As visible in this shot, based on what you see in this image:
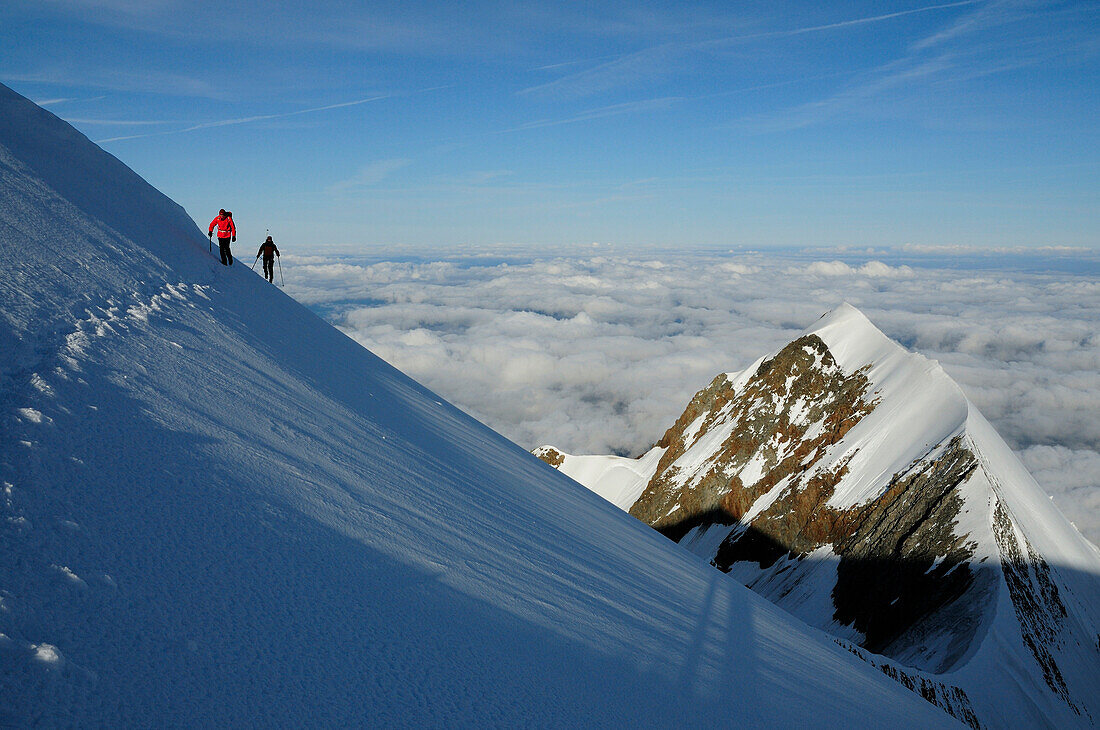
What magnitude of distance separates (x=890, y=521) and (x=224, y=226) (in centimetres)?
5615

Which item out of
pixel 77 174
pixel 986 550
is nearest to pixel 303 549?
pixel 77 174

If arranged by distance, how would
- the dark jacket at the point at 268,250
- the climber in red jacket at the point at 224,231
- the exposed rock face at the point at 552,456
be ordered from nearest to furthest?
the climber in red jacket at the point at 224,231
the dark jacket at the point at 268,250
the exposed rock face at the point at 552,456

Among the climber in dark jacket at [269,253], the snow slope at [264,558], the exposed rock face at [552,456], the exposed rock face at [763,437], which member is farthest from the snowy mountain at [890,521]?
the climber in dark jacket at [269,253]

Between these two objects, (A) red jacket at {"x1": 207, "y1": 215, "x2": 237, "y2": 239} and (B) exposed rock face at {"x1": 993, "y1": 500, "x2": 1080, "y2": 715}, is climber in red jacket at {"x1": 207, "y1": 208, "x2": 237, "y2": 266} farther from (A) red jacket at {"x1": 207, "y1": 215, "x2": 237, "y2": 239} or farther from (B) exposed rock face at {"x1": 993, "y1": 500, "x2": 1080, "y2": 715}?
(B) exposed rock face at {"x1": 993, "y1": 500, "x2": 1080, "y2": 715}

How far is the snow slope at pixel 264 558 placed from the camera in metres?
3.39

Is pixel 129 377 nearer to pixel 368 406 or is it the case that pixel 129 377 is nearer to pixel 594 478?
pixel 368 406

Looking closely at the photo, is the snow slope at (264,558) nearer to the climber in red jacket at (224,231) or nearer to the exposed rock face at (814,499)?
the climber in red jacket at (224,231)

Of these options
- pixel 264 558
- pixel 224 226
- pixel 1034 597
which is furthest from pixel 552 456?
pixel 264 558

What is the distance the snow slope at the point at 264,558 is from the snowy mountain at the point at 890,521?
89.3 feet

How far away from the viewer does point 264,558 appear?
4613 mm

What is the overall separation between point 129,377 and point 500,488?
6.01 meters

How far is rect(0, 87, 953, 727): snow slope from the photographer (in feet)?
11.1

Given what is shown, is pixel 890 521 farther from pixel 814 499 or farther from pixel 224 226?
pixel 224 226

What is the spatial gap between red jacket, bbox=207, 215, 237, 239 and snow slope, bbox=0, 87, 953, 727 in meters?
2.77
